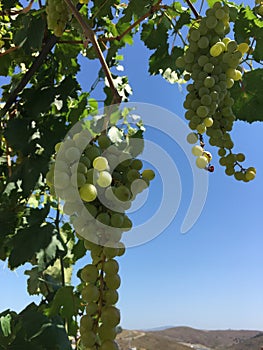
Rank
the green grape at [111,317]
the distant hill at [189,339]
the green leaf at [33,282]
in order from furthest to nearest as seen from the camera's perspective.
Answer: the distant hill at [189,339]
the green leaf at [33,282]
the green grape at [111,317]

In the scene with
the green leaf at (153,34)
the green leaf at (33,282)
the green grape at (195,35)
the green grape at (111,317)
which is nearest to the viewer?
the green grape at (111,317)

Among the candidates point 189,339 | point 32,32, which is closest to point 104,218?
point 32,32

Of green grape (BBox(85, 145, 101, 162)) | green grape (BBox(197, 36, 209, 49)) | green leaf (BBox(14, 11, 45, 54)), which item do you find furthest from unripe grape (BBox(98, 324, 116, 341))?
green leaf (BBox(14, 11, 45, 54))

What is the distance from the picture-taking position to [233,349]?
10.8 feet

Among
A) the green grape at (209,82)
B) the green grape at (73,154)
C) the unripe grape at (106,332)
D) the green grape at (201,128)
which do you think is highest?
the green grape at (209,82)

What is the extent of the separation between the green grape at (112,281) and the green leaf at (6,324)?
27.2 inches

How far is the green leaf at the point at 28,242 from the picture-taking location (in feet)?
4.69

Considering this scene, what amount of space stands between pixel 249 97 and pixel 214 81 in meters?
0.37

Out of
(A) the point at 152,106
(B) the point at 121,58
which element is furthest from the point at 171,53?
(B) the point at 121,58

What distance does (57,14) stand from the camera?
1.16 meters

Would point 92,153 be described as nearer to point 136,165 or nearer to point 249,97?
point 136,165

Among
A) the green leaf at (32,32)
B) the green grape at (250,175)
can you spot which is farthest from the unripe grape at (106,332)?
the green leaf at (32,32)

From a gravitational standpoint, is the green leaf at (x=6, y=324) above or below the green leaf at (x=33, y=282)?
below

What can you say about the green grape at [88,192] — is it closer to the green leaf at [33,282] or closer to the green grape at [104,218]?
the green grape at [104,218]
